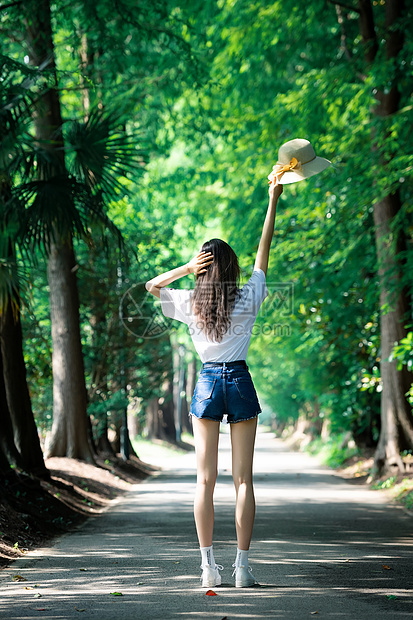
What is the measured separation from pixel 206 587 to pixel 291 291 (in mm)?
13340

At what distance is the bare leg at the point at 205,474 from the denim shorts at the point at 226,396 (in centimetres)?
8

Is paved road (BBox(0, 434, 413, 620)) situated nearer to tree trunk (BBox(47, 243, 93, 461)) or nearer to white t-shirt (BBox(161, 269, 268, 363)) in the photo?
white t-shirt (BBox(161, 269, 268, 363))

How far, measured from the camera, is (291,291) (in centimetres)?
1808

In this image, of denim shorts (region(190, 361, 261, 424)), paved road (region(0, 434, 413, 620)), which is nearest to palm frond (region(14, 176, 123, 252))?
paved road (region(0, 434, 413, 620))

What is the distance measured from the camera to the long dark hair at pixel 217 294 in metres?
5.07

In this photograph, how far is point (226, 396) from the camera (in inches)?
196

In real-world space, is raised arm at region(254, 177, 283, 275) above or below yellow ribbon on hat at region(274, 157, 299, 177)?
below

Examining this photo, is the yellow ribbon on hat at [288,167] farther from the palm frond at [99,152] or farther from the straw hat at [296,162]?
the palm frond at [99,152]

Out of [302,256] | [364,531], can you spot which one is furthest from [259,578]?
[302,256]

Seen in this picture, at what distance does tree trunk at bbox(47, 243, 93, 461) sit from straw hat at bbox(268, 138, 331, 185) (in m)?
9.26

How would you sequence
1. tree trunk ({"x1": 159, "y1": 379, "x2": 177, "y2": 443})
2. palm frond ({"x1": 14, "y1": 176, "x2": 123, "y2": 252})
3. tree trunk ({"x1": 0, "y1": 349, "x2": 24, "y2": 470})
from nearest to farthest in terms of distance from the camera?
1. palm frond ({"x1": 14, "y1": 176, "x2": 123, "y2": 252})
2. tree trunk ({"x1": 0, "y1": 349, "x2": 24, "y2": 470})
3. tree trunk ({"x1": 159, "y1": 379, "x2": 177, "y2": 443})

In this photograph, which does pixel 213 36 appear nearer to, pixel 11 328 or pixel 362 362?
pixel 362 362

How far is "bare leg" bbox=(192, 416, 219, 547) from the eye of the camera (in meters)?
4.99

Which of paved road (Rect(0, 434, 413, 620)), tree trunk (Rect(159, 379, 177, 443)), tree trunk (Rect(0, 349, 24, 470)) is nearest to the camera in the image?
paved road (Rect(0, 434, 413, 620))
